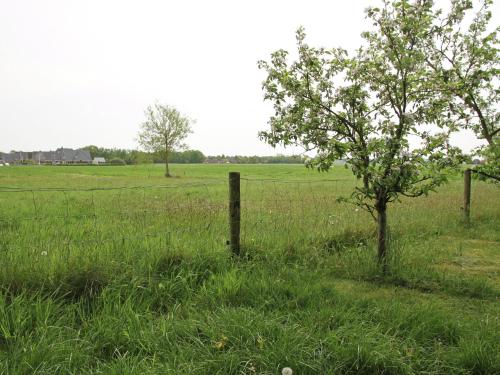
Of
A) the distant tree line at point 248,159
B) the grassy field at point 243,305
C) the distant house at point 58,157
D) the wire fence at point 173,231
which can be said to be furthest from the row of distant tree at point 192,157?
the grassy field at point 243,305

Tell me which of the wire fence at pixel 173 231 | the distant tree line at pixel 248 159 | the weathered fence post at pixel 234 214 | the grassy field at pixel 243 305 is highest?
the distant tree line at pixel 248 159

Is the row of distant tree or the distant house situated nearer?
the row of distant tree

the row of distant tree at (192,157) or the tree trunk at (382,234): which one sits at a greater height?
the row of distant tree at (192,157)

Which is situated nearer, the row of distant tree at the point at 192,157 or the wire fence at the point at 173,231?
the wire fence at the point at 173,231

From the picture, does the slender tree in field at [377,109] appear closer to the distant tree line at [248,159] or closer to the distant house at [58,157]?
the distant tree line at [248,159]

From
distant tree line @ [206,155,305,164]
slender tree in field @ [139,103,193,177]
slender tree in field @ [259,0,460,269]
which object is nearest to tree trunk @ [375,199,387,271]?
slender tree in field @ [259,0,460,269]

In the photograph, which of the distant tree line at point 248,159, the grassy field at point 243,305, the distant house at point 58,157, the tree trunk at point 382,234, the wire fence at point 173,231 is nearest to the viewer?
the grassy field at point 243,305

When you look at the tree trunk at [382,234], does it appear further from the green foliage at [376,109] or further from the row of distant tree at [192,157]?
the row of distant tree at [192,157]

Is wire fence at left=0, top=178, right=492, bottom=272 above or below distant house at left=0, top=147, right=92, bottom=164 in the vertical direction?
below

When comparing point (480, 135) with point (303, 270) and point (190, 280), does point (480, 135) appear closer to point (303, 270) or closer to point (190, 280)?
point (303, 270)

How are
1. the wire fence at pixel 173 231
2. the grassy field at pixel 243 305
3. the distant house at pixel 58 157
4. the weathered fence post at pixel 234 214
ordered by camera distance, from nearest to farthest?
the grassy field at pixel 243 305 → the wire fence at pixel 173 231 → the weathered fence post at pixel 234 214 → the distant house at pixel 58 157

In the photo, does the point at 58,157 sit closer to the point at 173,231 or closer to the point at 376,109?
the point at 173,231

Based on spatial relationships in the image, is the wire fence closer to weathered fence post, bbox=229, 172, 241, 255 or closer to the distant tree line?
weathered fence post, bbox=229, 172, 241, 255

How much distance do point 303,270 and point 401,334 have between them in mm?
1926
